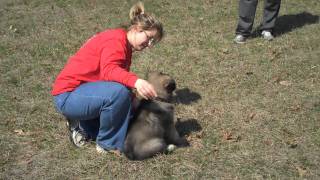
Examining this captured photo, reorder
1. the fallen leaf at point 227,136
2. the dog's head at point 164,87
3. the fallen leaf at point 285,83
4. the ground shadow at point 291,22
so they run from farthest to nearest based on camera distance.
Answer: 1. the ground shadow at point 291,22
2. the fallen leaf at point 285,83
3. the fallen leaf at point 227,136
4. the dog's head at point 164,87

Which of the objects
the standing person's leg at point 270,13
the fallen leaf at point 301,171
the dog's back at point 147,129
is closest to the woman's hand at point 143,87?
the dog's back at point 147,129

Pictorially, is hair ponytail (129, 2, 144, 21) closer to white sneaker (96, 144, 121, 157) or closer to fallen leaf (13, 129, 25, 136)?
white sneaker (96, 144, 121, 157)

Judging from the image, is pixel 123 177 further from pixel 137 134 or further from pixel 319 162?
pixel 319 162

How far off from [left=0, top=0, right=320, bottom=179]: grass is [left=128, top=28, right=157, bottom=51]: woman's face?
1.19 m

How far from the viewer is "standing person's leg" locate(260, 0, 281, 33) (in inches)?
315

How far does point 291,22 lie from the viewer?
8.89m

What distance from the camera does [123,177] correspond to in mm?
4605

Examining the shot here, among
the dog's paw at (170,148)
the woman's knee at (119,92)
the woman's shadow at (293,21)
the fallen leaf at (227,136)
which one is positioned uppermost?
the woman's knee at (119,92)

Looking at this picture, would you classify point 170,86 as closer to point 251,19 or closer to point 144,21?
point 144,21

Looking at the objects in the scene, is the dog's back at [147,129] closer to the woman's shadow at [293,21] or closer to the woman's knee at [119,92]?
the woman's knee at [119,92]

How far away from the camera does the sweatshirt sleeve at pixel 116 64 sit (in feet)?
13.8

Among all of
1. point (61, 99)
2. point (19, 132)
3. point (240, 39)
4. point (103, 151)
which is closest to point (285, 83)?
point (240, 39)

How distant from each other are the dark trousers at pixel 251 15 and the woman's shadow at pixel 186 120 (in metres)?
2.10

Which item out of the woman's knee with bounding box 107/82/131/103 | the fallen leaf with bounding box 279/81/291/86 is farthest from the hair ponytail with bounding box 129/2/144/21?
the fallen leaf with bounding box 279/81/291/86
